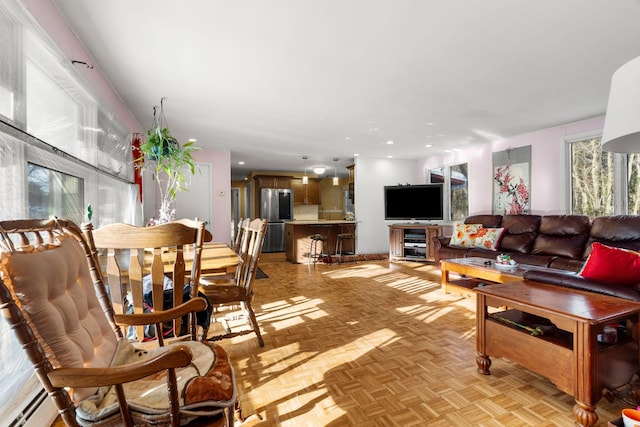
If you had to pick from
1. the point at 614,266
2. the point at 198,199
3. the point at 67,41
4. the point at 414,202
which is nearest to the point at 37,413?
the point at 67,41

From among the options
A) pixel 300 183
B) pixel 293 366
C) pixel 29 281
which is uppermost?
pixel 300 183

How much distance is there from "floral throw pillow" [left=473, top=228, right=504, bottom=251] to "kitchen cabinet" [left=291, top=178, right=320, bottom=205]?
562cm

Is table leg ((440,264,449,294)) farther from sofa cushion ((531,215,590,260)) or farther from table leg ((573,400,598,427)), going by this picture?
table leg ((573,400,598,427))

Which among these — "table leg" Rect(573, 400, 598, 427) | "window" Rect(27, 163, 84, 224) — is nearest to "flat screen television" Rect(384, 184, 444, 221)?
"table leg" Rect(573, 400, 598, 427)

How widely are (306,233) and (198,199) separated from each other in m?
2.32

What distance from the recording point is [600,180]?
441cm

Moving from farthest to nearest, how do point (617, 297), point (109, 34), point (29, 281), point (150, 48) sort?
1. point (150, 48)
2. point (109, 34)
3. point (617, 297)
4. point (29, 281)

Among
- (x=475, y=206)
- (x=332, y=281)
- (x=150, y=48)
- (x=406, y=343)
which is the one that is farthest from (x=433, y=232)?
(x=150, y=48)

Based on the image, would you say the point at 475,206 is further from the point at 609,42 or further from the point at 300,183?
the point at 300,183

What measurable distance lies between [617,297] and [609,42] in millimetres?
1869

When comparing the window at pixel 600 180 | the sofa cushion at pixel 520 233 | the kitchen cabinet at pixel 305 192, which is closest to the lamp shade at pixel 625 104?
the sofa cushion at pixel 520 233

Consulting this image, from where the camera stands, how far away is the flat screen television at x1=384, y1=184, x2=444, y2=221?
21.8 feet

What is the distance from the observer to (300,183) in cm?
983

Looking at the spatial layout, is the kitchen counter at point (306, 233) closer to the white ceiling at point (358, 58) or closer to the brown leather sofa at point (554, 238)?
the brown leather sofa at point (554, 238)
